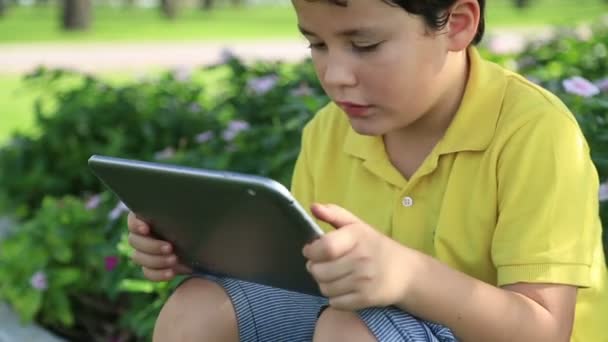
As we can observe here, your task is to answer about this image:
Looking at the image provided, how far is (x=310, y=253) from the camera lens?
1573 millimetres

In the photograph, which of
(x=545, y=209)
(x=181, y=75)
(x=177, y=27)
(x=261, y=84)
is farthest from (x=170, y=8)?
(x=545, y=209)

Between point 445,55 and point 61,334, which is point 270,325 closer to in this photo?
point 445,55

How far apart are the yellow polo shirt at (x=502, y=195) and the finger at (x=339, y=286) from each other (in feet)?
1.14

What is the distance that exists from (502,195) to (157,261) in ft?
2.24

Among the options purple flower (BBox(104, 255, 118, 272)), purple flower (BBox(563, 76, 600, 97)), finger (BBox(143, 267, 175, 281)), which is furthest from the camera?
purple flower (BBox(104, 255, 118, 272))

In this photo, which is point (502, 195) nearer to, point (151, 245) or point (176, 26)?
point (151, 245)

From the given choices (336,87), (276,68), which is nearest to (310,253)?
(336,87)

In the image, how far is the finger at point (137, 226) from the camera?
78.4 inches

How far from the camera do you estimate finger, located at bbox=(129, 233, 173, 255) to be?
200cm

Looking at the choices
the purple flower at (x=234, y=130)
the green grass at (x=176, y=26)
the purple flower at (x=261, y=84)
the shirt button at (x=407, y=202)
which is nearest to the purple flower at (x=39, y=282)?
the purple flower at (x=234, y=130)

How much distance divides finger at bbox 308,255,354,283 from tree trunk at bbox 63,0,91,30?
18.0 meters

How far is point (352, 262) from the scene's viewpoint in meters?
1.57

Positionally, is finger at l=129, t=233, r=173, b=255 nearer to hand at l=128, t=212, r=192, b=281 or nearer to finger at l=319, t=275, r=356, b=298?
hand at l=128, t=212, r=192, b=281

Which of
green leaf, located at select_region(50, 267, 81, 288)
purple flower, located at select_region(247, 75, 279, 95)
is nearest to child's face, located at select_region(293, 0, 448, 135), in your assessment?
green leaf, located at select_region(50, 267, 81, 288)
